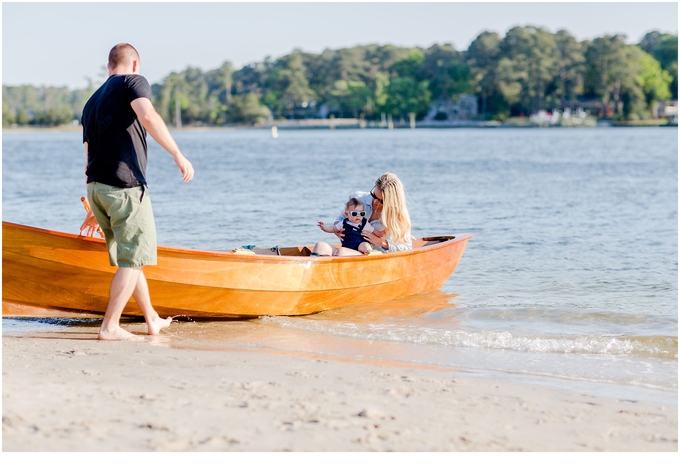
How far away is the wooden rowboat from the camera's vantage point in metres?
6.25

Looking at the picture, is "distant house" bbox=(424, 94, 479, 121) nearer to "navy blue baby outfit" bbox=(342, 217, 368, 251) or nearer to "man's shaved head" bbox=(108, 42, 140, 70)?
"navy blue baby outfit" bbox=(342, 217, 368, 251)

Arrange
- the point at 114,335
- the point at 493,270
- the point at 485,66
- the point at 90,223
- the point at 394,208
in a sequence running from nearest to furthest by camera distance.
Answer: the point at 114,335 → the point at 90,223 → the point at 394,208 → the point at 493,270 → the point at 485,66

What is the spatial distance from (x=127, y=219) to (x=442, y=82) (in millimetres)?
139088

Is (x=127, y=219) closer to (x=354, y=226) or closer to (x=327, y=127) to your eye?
(x=354, y=226)

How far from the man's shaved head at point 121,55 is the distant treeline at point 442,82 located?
12533cm

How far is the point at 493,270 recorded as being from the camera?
1084 centimetres

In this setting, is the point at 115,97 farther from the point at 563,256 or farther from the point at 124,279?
the point at 563,256

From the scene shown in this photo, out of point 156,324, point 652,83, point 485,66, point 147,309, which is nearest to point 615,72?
point 652,83

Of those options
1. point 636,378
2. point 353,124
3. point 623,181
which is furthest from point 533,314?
point 353,124

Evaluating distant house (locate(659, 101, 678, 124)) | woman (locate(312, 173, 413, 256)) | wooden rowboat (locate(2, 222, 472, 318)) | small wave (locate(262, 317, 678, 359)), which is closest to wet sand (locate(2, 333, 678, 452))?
wooden rowboat (locate(2, 222, 472, 318))

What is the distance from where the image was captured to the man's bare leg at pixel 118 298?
5.61 m

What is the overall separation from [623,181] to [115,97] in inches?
981

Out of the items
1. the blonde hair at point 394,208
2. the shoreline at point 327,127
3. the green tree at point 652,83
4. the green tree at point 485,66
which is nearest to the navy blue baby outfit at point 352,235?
the blonde hair at point 394,208

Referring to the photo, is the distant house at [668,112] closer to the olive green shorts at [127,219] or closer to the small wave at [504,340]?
the small wave at [504,340]
